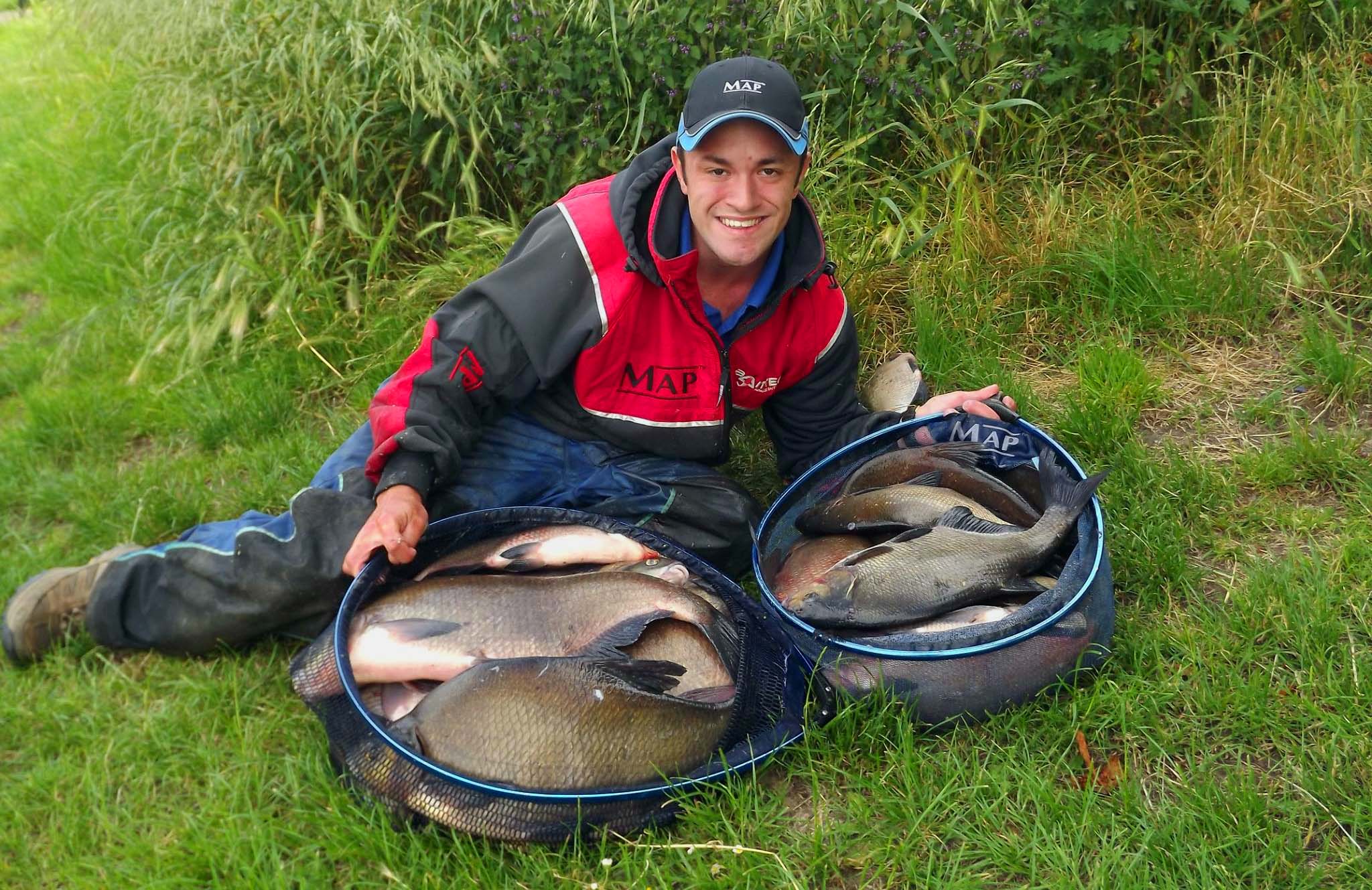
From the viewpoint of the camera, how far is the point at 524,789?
2.31 meters

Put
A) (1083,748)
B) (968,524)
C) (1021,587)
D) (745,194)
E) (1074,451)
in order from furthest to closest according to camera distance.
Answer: (1074,451), (968,524), (745,194), (1021,587), (1083,748)

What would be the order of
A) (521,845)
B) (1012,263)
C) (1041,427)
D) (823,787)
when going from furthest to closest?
(1012,263), (1041,427), (823,787), (521,845)

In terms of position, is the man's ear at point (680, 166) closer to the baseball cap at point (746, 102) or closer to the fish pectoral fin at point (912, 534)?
the baseball cap at point (746, 102)

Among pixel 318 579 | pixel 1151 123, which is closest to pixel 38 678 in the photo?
pixel 318 579

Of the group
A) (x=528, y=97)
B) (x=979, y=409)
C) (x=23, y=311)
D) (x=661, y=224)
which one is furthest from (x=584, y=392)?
(x=23, y=311)

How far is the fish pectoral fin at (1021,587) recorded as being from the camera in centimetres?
268

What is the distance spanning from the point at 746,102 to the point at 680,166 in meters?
0.29

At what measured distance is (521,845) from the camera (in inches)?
92.9

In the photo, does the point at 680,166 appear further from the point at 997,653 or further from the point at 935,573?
the point at 997,653

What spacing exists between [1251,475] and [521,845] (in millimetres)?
2314

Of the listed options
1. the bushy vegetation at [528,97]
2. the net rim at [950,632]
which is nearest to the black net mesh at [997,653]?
the net rim at [950,632]

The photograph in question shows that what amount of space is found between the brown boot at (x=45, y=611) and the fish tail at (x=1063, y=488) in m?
2.55

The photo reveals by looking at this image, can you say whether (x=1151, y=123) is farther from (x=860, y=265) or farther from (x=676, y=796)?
(x=676, y=796)

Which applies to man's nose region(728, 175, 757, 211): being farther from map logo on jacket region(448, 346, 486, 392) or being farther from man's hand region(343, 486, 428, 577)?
man's hand region(343, 486, 428, 577)
